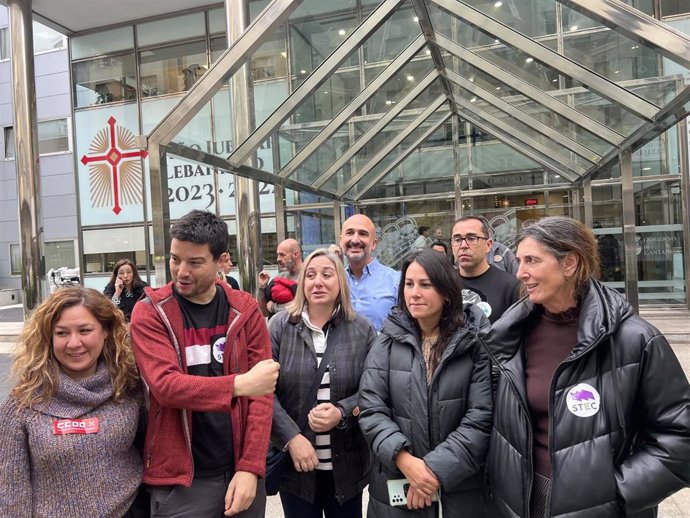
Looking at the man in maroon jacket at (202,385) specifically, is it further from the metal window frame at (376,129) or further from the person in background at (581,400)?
the metal window frame at (376,129)

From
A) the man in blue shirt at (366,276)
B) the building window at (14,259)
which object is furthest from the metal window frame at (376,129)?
the building window at (14,259)

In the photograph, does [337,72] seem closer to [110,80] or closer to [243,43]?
[243,43]

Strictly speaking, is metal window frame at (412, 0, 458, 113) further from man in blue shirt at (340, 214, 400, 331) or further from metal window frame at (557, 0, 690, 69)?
man in blue shirt at (340, 214, 400, 331)

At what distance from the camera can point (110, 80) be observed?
12.5 meters

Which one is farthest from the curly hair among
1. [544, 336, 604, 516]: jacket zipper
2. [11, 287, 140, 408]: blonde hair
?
[11, 287, 140, 408]: blonde hair

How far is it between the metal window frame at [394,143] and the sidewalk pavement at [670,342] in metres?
4.51

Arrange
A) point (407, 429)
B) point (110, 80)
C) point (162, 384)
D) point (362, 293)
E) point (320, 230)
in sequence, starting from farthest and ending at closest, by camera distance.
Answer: point (110, 80)
point (320, 230)
point (362, 293)
point (407, 429)
point (162, 384)

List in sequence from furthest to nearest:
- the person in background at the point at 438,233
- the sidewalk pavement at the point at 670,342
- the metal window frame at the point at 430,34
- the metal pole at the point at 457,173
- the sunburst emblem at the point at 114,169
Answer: the sunburst emblem at the point at 114,169
the person in background at the point at 438,233
the metal pole at the point at 457,173
the metal window frame at the point at 430,34
the sidewalk pavement at the point at 670,342

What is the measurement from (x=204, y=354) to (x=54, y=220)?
54.7 ft

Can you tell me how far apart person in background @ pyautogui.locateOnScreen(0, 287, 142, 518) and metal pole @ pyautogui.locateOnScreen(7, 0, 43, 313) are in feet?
25.2

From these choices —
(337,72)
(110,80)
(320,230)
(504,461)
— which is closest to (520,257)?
(504,461)

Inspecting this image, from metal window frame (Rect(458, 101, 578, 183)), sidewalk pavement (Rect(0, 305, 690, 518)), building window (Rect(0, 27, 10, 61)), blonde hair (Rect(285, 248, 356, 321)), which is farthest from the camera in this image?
building window (Rect(0, 27, 10, 61))

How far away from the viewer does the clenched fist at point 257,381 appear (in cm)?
164

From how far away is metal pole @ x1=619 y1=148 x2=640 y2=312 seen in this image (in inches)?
193
